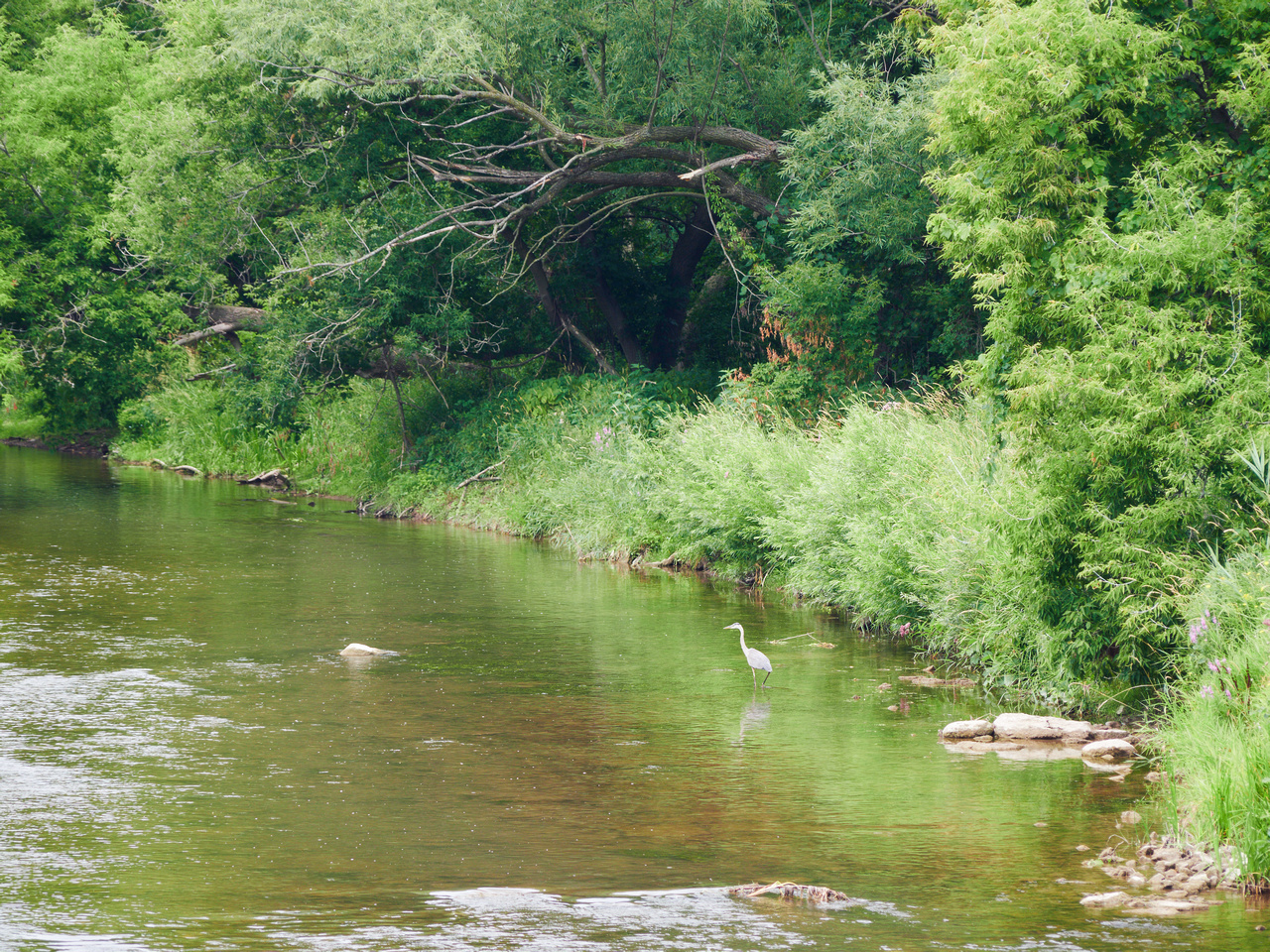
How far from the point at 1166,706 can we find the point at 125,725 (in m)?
8.06

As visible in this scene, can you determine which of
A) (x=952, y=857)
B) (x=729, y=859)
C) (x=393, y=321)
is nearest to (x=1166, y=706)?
(x=952, y=857)

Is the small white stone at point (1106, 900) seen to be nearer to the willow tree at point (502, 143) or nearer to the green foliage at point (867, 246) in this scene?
the green foliage at point (867, 246)

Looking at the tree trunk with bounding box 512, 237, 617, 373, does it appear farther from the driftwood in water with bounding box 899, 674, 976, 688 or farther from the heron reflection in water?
the heron reflection in water

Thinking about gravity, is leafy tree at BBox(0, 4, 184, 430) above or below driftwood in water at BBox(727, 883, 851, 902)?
above

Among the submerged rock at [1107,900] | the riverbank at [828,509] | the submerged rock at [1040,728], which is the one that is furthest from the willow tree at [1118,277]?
the submerged rock at [1107,900]

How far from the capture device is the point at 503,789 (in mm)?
9648

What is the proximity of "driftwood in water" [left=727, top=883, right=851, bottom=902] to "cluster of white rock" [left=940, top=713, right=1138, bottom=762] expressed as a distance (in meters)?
3.59

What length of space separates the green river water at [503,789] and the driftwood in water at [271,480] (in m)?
14.8

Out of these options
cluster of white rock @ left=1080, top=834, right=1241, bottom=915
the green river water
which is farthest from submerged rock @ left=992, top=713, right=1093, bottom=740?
cluster of white rock @ left=1080, top=834, right=1241, bottom=915

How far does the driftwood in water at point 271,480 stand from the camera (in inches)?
1286

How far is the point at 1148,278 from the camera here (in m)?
10.7

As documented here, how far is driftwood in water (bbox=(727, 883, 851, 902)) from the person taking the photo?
294 inches

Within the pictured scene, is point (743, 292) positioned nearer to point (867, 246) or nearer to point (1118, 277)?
point (867, 246)

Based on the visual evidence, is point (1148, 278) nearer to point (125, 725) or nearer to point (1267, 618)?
point (1267, 618)
